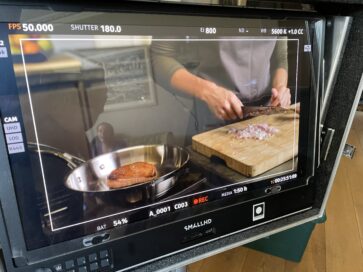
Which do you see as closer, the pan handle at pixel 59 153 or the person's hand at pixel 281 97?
the pan handle at pixel 59 153

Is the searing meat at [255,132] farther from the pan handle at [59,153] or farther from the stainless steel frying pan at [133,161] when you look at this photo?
the pan handle at [59,153]

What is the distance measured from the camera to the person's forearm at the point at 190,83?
1.58ft

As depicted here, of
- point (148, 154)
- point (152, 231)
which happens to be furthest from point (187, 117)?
point (152, 231)

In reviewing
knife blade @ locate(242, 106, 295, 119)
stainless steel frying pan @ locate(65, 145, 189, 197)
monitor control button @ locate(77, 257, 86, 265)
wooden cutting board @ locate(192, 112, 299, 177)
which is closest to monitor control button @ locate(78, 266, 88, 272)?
monitor control button @ locate(77, 257, 86, 265)

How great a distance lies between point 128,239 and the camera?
1.63 ft

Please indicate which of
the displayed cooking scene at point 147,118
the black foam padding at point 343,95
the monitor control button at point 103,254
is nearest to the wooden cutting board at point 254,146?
the displayed cooking scene at point 147,118

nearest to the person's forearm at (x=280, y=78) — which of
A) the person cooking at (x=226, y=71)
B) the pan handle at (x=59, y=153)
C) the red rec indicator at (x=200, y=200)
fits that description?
the person cooking at (x=226, y=71)

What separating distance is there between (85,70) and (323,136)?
20.2 inches

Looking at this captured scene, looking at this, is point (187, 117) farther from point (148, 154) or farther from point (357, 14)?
point (357, 14)

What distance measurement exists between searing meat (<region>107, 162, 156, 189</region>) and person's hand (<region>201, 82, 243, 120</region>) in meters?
0.15

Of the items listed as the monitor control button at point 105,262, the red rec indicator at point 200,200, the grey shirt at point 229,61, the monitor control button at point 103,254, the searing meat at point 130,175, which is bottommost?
the monitor control button at point 105,262

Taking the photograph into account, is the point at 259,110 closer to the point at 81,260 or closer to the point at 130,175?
the point at 130,175

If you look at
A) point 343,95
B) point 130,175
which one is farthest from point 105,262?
point 343,95

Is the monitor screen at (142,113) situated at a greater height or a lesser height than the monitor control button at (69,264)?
greater
